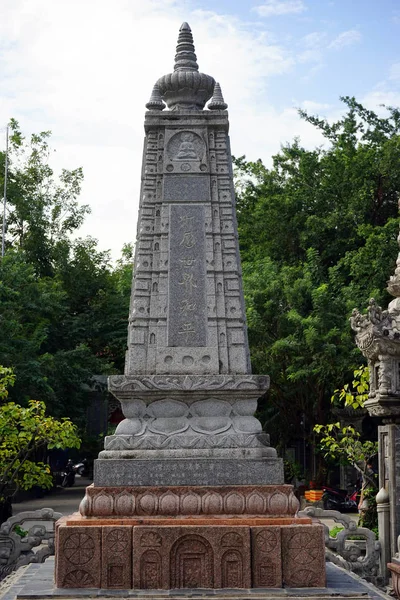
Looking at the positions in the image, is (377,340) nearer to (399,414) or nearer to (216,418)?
(399,414)

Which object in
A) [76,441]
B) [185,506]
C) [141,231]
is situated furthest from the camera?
[76,441]

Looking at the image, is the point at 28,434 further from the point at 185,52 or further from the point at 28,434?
the point at 185,52

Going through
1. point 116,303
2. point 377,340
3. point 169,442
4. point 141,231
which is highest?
point 116,303

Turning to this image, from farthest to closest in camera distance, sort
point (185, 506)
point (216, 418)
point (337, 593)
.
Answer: point (216, 418) < point (185, 506) < point (337, 593)

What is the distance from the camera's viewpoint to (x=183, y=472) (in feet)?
28.5

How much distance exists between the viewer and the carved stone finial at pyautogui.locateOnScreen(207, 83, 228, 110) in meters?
10.1

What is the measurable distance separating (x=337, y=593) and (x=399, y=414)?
4762 millimetres

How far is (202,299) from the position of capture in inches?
374

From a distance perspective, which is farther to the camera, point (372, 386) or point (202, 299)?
point (372, 386)

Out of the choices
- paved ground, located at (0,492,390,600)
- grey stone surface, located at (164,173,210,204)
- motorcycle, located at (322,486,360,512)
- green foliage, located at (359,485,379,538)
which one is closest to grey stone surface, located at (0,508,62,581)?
paved ground, located at (0,492,390,600)

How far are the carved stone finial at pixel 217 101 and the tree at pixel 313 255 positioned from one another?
49.9 feet

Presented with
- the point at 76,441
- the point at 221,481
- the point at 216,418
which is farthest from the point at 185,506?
the point at 76,441

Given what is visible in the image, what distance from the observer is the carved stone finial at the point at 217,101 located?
1015cm

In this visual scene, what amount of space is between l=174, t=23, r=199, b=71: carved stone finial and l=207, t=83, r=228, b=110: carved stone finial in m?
0.41
